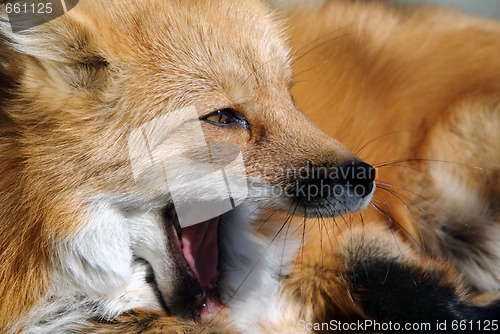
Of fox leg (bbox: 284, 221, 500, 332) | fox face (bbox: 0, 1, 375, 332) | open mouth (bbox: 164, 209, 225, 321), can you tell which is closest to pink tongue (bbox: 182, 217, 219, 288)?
open mouth (bbox: 164, 209, 225, 321)

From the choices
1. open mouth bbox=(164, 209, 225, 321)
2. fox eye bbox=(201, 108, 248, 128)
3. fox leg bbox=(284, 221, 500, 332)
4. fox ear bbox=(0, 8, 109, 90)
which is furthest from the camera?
fox leg bbox=(284, 221, 500, 332)

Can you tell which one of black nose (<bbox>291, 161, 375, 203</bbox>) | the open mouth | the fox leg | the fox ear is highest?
the fox ear

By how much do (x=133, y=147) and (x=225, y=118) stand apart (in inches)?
12.0

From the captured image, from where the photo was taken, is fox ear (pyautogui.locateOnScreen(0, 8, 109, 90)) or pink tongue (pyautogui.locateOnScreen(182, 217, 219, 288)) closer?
fox ear (pyautogui.locateOnScreen(0, 8, 109, 90))

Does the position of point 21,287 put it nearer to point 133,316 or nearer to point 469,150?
point 133,316

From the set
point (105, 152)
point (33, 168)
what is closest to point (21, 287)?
point (33, 168)

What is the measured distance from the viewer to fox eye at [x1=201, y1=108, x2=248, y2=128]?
1.70m

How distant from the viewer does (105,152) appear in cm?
160

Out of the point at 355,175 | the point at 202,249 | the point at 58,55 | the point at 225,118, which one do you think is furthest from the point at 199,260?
the point at 58,55

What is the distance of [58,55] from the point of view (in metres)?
1.62

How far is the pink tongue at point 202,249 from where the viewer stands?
1.97m

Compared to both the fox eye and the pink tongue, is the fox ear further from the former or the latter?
the pink tongue

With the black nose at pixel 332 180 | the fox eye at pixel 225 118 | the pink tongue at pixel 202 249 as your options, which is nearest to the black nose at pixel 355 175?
the black nose at pixel 332 180

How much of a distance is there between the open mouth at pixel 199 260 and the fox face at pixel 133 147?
4cm
